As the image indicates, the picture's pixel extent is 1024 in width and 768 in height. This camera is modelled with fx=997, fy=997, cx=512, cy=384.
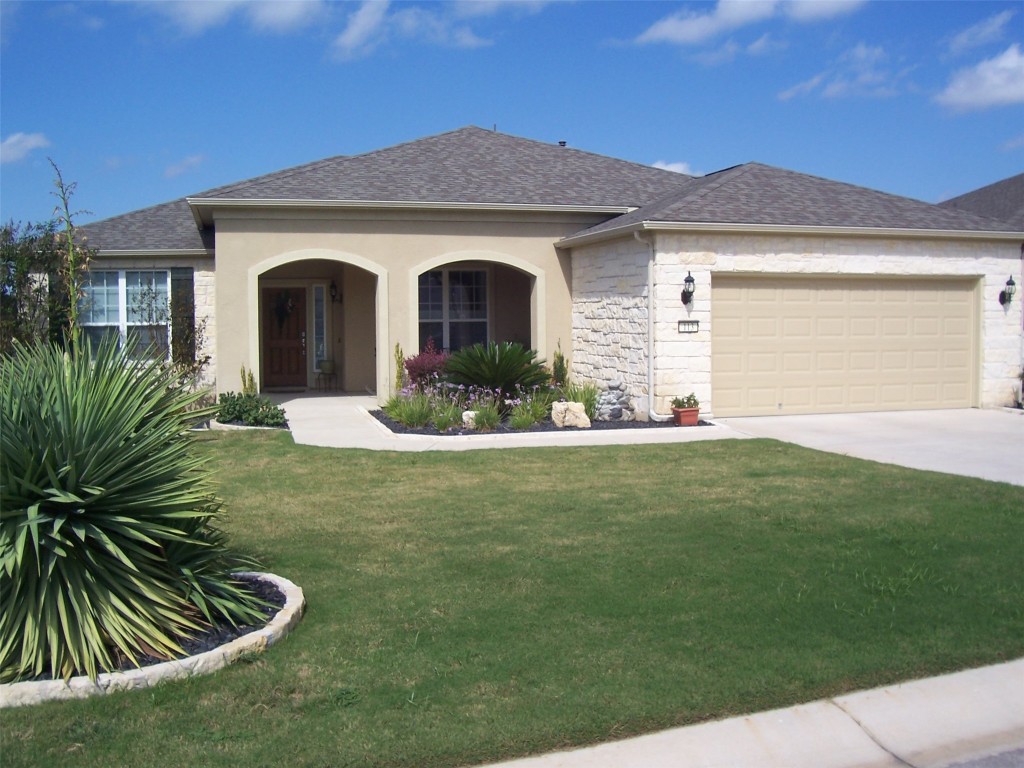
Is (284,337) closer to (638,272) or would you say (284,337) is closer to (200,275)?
(200,275)

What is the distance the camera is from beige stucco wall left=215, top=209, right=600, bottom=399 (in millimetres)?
17000

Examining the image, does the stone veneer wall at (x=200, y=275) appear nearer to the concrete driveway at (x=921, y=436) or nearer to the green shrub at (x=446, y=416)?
the green shrub at (x=446, y=416)

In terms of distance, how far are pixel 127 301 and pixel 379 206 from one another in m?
5.71

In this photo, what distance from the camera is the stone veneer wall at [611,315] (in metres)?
15.5

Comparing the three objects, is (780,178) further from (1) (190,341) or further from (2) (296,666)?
(2) (296,666)

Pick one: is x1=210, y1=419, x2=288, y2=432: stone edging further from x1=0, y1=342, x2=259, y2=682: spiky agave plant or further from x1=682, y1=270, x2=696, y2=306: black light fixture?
x1=0, y1=342, x2=259, y2=682: spiky agave plant

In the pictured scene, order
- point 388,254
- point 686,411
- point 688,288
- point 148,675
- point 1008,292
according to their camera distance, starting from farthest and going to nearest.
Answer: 1. point 388,254
2. point 1008,292
3. point 688,288
4. point 686,411
5. point 148,675

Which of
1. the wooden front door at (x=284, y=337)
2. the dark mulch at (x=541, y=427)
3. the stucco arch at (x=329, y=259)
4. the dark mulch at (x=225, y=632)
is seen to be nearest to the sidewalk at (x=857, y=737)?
the dark mulch at (x=225, y=632)

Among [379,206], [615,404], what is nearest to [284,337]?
[379,206]

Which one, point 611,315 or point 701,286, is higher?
point 701,286

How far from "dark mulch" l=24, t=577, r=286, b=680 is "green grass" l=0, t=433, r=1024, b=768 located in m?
0.23

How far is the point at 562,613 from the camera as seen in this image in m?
6.16

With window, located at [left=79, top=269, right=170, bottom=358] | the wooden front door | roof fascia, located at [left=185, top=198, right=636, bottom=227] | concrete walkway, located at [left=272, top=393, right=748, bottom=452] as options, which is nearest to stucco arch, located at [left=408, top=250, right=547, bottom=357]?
roof fascia, located at [left=185, top=198, right=636, bottom=227]

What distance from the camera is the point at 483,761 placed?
4461 millimetres
